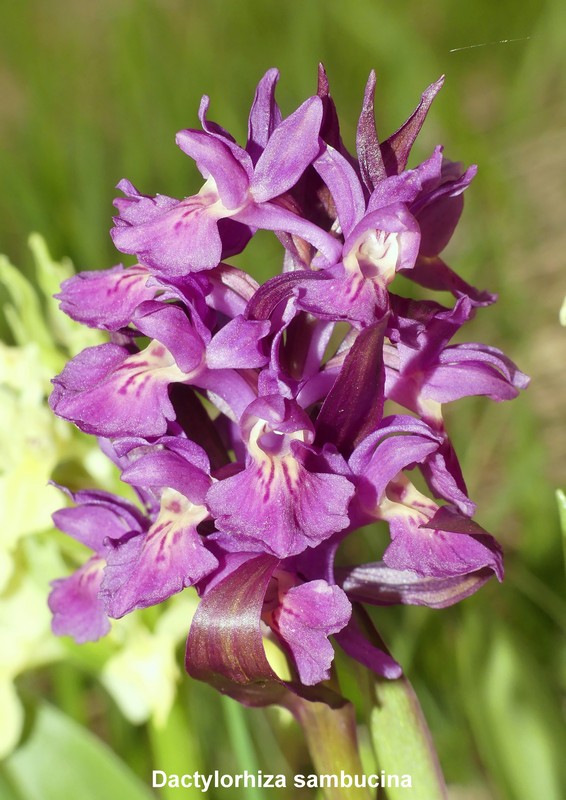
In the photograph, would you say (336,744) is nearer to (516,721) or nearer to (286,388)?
(286,388)

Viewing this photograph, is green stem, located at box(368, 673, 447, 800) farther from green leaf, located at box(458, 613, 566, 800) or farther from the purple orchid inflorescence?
green leaf, located at box(458, 613, 566, 800)

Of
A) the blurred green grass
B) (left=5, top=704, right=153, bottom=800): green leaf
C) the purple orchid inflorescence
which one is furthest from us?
the blurred green grass

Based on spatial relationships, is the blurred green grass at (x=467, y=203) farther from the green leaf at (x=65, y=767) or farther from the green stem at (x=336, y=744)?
the green stem at (x=336, y=744)

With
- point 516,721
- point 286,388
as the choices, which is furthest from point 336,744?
point 516,721

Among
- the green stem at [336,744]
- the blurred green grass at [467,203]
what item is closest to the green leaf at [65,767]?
the blurred green grass at [467,203]

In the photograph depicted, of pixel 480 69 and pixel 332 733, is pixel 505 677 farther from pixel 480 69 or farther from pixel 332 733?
pixel 480 69

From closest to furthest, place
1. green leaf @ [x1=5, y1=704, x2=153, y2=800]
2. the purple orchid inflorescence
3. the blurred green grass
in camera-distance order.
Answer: the purple orchid inflorescence → green leaf @ [x1=5, y1=704, x2=153, y2=800] → the blurred green grass

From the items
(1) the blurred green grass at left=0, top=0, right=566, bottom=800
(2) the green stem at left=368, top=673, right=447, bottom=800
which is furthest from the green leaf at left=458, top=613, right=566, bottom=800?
(2) the green stem at left=368, top=673, right=447, bottom=800
